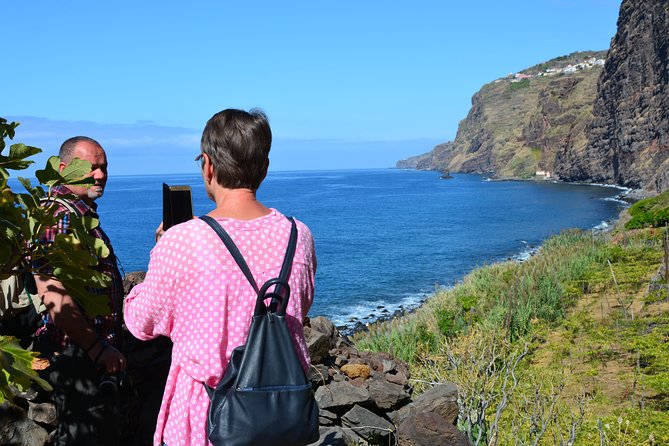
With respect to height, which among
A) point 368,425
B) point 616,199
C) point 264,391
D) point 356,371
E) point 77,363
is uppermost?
point 264,391

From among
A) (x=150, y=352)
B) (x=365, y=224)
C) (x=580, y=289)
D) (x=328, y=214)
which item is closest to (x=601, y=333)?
(x=580, y=289)

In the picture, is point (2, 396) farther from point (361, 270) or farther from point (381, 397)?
point (361, 270)

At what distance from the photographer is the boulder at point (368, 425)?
497 centimetres

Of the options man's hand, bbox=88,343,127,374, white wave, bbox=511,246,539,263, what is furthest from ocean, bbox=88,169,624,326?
man's hand, bbox=88,343,127,374

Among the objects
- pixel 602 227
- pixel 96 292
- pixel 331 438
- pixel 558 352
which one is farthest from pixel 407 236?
pixel 96 292

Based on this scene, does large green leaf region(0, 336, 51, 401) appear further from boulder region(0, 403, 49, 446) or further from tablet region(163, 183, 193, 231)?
boulder region(0, 403, 49, 446)

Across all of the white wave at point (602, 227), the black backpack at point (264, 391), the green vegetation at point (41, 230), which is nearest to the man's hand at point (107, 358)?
the green vegetation at point (41, 230)

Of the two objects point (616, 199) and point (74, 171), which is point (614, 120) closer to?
point (616, 199)

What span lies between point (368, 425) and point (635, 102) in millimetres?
78001

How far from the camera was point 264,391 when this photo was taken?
2.10 m

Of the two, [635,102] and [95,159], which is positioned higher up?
[635,102]

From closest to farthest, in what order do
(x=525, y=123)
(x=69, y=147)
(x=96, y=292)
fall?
(x=96, y=292) < (x=69, y=147) < (x=525, y=123)

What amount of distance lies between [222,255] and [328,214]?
67717 mm

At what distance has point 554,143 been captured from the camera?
366 ft
